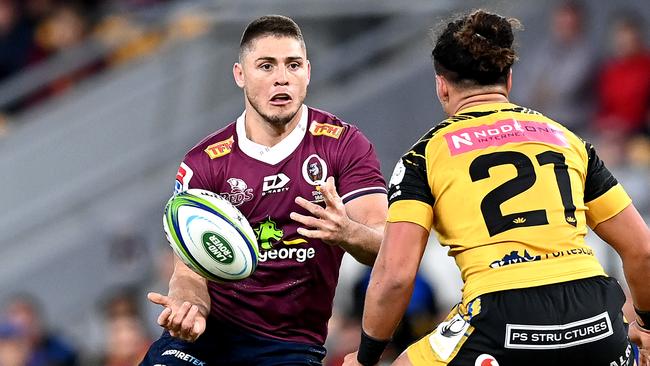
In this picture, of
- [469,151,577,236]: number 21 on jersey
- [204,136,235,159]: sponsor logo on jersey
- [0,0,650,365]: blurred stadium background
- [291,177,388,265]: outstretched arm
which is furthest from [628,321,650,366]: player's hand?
[0,0,650,365]: blurred stadium background

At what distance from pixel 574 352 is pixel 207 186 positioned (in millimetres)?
1958

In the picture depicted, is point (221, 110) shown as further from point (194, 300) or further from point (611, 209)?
point (611, 209)

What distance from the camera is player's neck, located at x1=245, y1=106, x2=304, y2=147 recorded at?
624cm

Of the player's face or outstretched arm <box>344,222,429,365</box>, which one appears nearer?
outstretched arm <box>344,222,429,365</box>

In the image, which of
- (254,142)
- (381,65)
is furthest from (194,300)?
(381,65)

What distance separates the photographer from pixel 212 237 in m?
5.73

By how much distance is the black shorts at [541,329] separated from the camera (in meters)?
5.09

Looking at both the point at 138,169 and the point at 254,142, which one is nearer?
the point at 254,142

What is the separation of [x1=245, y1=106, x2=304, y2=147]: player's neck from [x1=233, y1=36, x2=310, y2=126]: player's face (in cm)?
4

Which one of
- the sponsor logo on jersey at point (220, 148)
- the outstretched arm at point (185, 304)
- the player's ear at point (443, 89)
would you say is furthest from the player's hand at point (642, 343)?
the sponsor logo on jersey at point (220, 148)

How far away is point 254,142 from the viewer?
6.26m

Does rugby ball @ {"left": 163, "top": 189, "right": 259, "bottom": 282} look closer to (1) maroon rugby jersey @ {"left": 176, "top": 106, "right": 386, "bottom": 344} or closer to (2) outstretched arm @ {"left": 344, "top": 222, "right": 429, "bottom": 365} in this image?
(1) maroon rugby jersey @ {"left": 176, "top": 106, "right": 386, "bottom": 344}

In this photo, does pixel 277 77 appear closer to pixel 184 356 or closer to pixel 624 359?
pixel 184 356

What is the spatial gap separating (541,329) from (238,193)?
1.71m
